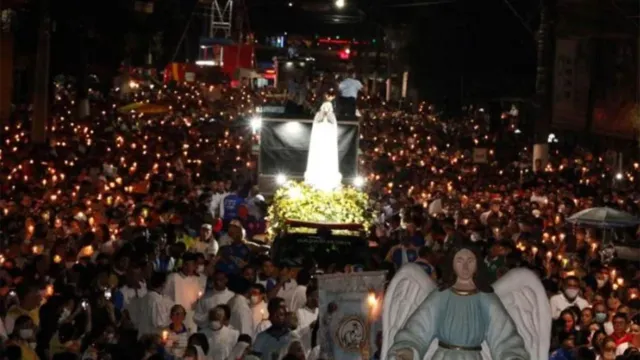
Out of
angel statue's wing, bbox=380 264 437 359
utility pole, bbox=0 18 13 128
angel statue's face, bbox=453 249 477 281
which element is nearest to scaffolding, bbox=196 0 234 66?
utility pole, bbox=0 18 13 128

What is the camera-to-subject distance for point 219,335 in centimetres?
1306

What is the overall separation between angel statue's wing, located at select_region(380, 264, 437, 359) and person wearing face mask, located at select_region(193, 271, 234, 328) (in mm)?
4930

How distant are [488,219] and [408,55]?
47866 mm

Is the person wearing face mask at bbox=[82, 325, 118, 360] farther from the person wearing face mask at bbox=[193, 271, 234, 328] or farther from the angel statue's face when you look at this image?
the angel statue's face

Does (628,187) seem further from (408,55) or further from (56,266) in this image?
(408,55)

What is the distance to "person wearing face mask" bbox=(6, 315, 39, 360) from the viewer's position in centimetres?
1166

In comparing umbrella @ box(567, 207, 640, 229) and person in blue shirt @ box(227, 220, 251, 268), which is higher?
umbrella @ box(567, 207, 640, 229)

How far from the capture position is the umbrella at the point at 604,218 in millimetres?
20062

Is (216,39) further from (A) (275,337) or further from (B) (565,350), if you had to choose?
(A) (275,337)

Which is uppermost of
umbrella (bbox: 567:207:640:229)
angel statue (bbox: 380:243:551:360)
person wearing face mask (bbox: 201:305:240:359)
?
angel statue (bbox: 380:243:551:360)

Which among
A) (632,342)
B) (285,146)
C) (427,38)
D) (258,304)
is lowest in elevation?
(632,342)

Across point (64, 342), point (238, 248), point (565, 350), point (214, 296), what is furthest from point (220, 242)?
point (64, 342)

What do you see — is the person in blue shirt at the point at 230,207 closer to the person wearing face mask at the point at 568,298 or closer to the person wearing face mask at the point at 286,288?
the person wearing face mask at the point at 286,288

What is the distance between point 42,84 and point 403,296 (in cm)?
2820
